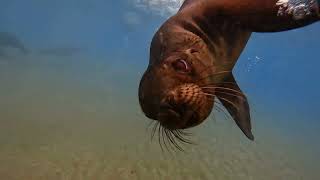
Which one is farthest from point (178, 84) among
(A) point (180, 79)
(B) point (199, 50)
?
(B) point (199, 50)

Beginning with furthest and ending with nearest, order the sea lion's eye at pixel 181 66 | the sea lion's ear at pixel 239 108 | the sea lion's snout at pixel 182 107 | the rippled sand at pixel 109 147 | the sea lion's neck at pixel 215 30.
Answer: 1. the rippled sand at pixel 109 147
2. the sea lion's ear at pixel 239 108
3. the sea lion's neck at pixel 215 30
4. the sea lion's eye at pixel 181 66
5. the sea lion's snout at pixel 182 107

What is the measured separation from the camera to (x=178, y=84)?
2.91 metres

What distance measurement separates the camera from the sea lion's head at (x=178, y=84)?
111 inches

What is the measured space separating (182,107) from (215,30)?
0.90m

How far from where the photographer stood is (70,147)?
11.0 meters

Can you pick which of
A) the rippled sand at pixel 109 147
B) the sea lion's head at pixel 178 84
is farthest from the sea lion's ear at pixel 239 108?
the rippled sand at pixel 109 147

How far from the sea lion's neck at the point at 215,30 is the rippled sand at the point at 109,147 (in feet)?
17.6

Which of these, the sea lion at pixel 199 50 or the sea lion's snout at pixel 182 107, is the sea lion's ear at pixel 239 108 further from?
the sea lion's snout at pixel 182 107

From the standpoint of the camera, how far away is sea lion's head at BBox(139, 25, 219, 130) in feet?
9.29

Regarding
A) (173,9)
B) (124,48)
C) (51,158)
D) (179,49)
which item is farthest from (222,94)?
(124,48)

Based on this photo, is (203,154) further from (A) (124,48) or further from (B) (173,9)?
(A) (124,48)

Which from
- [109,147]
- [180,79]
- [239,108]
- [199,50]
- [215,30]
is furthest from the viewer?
[109,147]

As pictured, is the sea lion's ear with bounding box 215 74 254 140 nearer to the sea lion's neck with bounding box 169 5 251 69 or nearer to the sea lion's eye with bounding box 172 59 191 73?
the sea lion's neck with bounding box 169 5 251 69

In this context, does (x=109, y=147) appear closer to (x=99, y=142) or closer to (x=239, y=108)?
(x=99, y=142)
